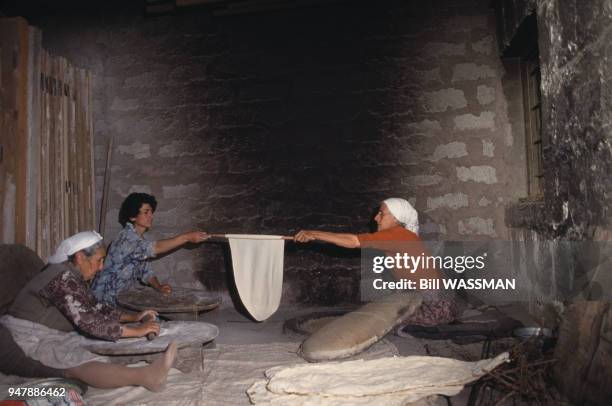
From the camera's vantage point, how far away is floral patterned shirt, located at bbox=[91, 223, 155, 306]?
4.69 meters

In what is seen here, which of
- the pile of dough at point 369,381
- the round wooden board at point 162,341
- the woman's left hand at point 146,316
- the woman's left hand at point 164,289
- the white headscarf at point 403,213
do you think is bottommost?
the pile of dough at point 369,381

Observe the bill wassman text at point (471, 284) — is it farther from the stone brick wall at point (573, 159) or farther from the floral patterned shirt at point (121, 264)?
the floral patterned shirt at point (121, 264)

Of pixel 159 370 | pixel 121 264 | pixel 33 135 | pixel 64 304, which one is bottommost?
pixel 159 370

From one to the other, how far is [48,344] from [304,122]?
10.8ft

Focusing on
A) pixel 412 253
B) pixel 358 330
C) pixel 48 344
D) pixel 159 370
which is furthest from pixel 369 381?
pixel 48 344

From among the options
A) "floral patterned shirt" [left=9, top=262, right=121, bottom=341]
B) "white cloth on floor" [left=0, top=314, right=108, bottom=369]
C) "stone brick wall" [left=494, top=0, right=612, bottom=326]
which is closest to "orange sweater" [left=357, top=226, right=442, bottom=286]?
"stone brick wall" [left=494, top=0, right=612, bottom=326]

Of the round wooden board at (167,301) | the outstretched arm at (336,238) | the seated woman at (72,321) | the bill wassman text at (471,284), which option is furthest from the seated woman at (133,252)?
the bill wassman text at (471,284)

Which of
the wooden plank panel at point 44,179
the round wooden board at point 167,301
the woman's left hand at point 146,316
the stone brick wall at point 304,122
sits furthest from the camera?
the stone brick wall at point 304,122

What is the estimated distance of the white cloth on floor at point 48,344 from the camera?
10.1 ft

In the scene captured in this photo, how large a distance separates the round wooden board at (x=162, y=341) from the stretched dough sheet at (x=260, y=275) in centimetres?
80

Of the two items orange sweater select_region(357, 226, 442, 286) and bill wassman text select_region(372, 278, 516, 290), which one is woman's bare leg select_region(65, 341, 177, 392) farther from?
bill wassman text select_region(372, 278, 516, 290)

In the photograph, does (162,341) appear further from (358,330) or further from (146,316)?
(358,330)

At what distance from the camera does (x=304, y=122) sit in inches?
213

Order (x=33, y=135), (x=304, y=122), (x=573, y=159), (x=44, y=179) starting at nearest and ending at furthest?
1. (x=573, y=159)
2. (x=33, y=135)
3. (x=44, y=179)
4. (x=304, y=122)
